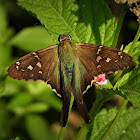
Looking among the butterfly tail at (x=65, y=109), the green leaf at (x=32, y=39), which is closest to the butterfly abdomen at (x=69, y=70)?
the butterfly tail at (x=65, y=109)

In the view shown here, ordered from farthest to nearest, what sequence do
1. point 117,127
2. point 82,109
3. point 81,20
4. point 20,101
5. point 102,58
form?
point 20,101 < point 117,127 < point 81,20 < point 102,58 < point 82,109

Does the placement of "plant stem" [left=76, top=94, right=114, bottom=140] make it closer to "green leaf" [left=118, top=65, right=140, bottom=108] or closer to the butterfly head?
"green leaf" [left=118, top=65, right=140, bottom=108]

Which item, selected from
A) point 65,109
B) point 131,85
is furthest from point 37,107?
point 131,85

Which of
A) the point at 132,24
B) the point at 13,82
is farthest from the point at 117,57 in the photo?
the point at 132,24

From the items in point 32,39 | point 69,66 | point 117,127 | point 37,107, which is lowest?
point 37,107

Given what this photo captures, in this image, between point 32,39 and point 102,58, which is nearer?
point 102,58

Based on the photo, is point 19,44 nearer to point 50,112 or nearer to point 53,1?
point 50,112

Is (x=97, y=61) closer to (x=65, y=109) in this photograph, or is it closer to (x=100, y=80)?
(x=100, y=80)
